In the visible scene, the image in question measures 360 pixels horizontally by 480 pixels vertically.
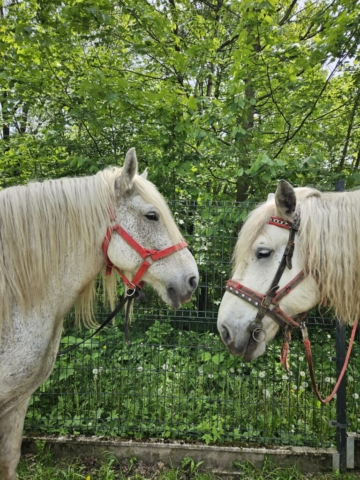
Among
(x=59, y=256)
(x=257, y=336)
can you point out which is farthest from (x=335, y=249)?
(x=59, y=256)

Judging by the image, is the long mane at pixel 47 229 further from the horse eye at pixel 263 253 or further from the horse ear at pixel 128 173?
the horse eye at pixel 263 253

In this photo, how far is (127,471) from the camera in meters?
2.96

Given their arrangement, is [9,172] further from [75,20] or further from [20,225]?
[20,225]

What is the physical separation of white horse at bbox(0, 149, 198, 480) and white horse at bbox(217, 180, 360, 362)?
34cm

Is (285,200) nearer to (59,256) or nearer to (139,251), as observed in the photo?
(139,251)

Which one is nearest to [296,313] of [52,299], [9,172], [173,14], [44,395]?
[52,299]

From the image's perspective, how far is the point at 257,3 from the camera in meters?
3.79

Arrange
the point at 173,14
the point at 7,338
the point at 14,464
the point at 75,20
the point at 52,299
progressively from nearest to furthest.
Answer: the point at 7,338
the point at 52,299
the point at 14,464
the point at 75,20
the point at 173,14

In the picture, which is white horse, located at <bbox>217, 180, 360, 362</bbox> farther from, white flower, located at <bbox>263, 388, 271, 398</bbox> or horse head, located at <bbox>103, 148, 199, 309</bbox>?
white flower, located at <bbox>263, 388, 271, 398</bbox>

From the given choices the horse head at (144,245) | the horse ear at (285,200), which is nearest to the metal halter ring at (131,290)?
the horse head at (144,245)

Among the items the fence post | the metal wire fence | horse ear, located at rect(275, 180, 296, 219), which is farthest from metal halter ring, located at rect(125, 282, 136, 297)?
the fence post

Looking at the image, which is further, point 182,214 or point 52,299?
point 182,214

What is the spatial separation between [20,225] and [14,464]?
1586 mm

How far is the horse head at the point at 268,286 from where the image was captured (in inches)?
68.7
